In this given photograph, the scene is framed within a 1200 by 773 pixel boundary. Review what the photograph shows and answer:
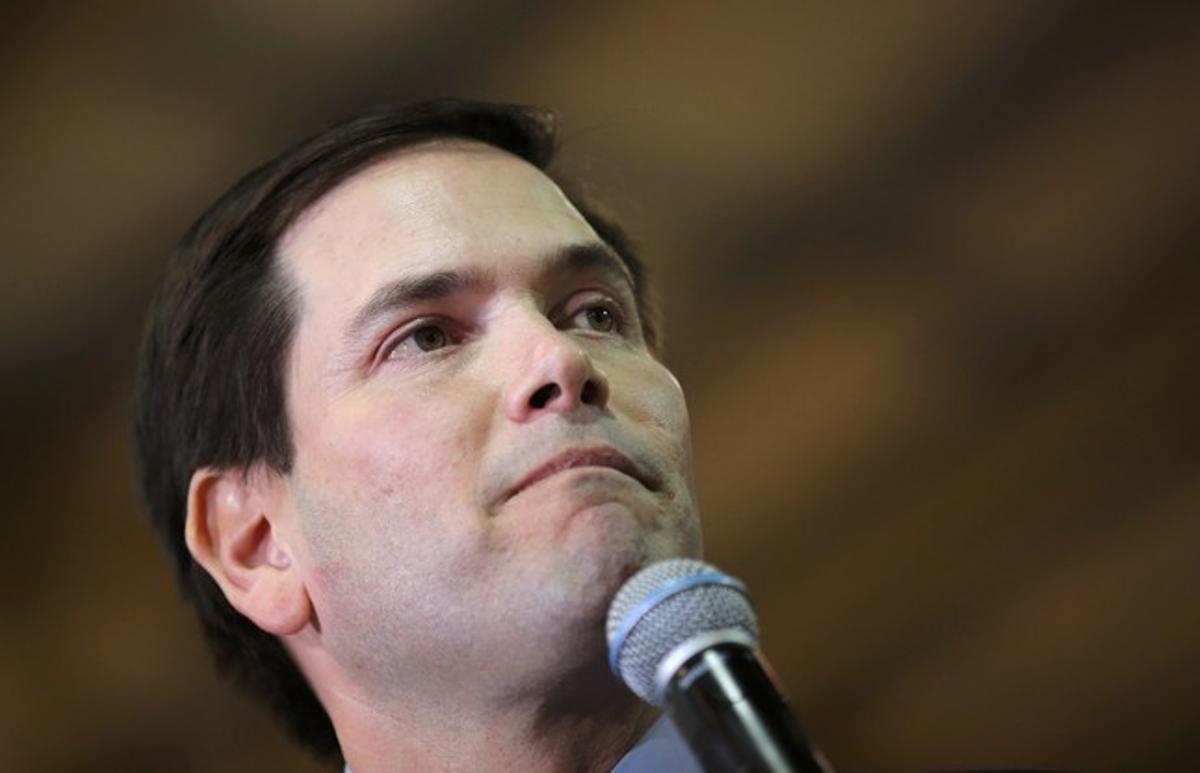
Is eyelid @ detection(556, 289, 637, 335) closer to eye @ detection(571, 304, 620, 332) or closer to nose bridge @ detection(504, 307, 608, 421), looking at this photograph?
eye @ detection(571, 304, 620, 332)

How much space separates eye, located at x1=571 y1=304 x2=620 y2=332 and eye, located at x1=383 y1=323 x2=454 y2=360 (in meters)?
0.19

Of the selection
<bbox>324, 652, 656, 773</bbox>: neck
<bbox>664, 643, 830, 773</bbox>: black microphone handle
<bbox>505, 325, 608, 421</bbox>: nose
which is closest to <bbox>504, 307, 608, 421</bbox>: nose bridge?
<bbox>505, 325, 608, 421</bbox>: nose

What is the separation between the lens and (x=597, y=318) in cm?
180

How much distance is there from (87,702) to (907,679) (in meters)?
2.31

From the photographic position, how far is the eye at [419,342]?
165 centimetres

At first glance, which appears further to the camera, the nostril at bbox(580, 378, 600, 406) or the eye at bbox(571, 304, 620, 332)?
the eye at bbox(571, 304, 620, 332)

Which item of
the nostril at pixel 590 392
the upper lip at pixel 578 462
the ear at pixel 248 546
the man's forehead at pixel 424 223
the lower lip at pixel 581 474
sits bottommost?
the lower lip at pixel 581 474

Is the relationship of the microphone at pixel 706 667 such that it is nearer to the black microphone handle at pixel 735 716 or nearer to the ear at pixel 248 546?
the black microphone handle at pixel 735 716

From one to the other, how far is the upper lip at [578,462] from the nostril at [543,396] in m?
0.08

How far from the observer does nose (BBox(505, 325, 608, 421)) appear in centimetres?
149

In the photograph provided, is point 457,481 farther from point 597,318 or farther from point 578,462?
point 597,318

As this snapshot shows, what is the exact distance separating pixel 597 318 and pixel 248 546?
0.53 meters

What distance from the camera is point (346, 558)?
5.22 feet

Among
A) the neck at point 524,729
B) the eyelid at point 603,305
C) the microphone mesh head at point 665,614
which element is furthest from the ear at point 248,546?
the microphone mesh head at point 665,614
